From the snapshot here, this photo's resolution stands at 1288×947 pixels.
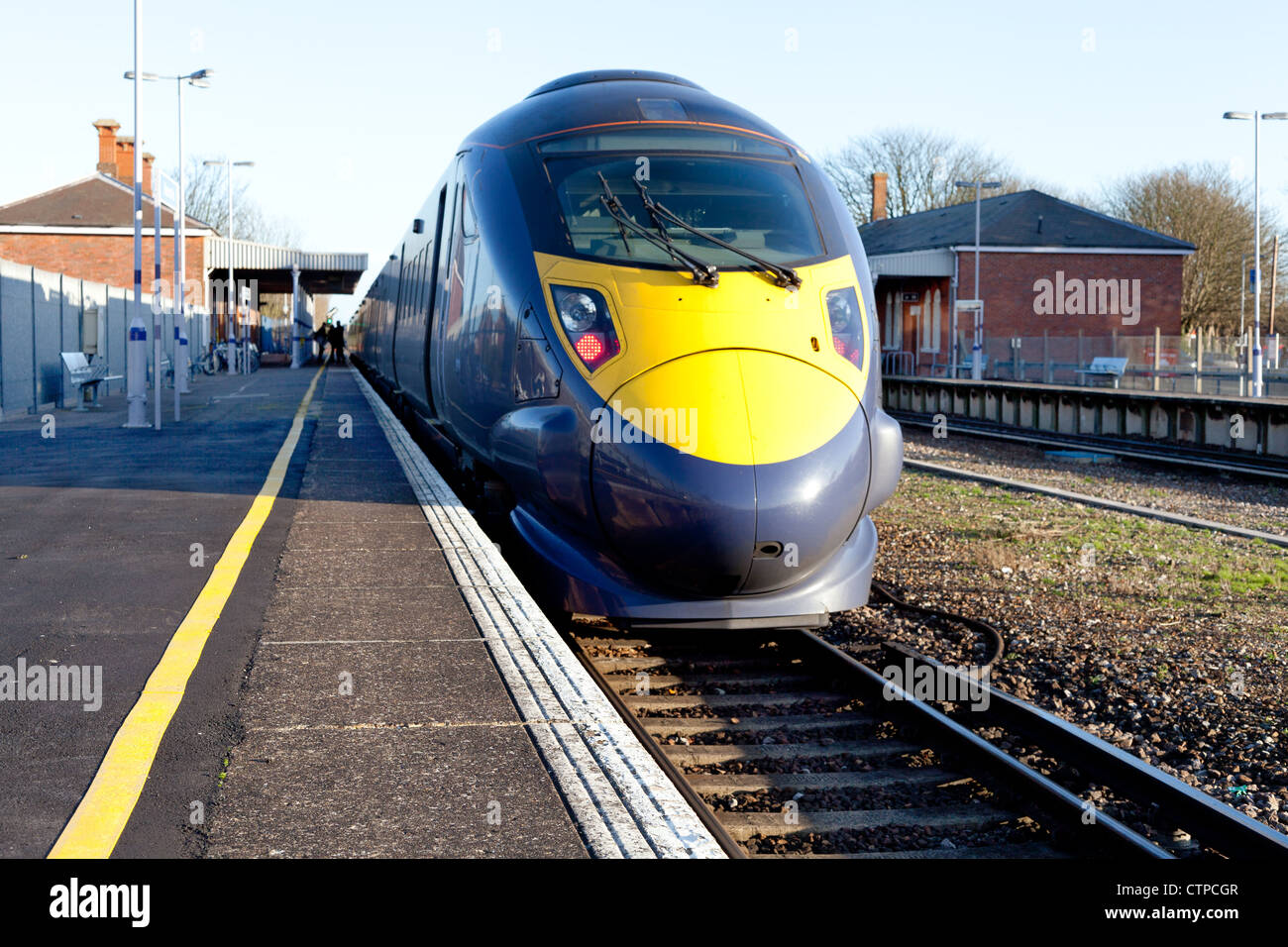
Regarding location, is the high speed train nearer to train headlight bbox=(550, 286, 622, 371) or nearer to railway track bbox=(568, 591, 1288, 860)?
train headlight bbox=(550, 286, 622, 371)

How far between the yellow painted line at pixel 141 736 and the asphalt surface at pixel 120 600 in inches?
1.6

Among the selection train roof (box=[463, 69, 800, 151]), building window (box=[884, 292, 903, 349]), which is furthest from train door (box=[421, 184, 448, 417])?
building window (box=[884, 292, 903, 349])

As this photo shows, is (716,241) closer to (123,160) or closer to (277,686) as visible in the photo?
(277,686)

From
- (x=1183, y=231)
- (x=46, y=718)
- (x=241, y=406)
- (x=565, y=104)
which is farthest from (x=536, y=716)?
(x=1183, y=231)

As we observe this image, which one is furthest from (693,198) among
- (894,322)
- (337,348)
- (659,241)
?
(337,348)

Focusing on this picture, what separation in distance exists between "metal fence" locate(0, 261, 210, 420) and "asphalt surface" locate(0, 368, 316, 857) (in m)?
6.58

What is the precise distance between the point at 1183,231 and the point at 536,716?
5993cm

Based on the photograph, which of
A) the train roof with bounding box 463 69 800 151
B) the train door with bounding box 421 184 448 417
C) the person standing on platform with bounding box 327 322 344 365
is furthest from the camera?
the person standing on platform with bounding box 327 322 344 365

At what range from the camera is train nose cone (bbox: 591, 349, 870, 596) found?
5996 mm

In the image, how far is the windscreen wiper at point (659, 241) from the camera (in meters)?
6.63

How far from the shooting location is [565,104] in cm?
800

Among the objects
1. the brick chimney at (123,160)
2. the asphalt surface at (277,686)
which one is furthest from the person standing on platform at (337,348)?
the asphalt surface at (277,686)

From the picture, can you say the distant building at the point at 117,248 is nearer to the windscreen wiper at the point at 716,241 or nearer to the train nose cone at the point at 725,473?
the windscreen wiper at the point at 716,241
